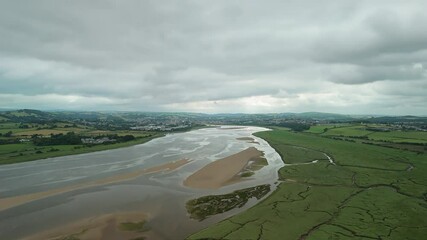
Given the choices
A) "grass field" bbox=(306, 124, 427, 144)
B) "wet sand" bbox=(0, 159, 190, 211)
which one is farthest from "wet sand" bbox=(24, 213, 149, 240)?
"grass field" bbox=(306, 124, 427, 144)

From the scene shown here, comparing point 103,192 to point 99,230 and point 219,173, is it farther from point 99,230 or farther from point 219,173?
point 219,173

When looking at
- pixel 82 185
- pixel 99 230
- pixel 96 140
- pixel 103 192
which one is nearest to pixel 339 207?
pixel 99 230

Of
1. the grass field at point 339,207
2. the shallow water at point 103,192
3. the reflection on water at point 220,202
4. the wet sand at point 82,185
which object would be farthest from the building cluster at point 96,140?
the reflection on water at point 220,202

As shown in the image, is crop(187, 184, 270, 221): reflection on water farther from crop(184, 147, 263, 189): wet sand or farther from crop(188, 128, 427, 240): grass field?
crop(184, 147, 263, 189): wet sand

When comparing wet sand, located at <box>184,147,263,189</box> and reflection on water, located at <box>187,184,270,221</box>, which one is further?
wet sand, located at <box>184,147,263,189</box>

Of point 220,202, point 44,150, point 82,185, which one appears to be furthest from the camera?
point 44,150
